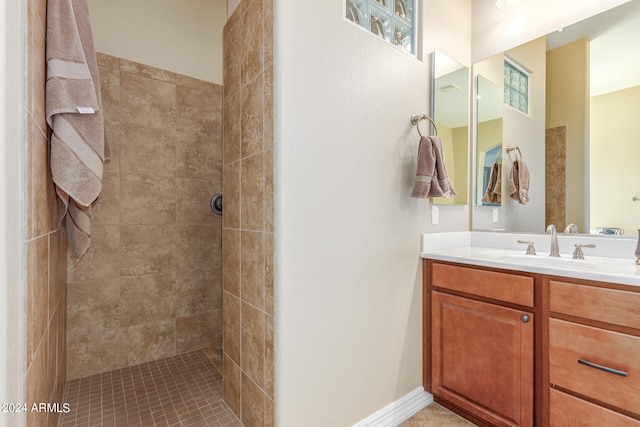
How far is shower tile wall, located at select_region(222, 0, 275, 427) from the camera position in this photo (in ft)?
4.12

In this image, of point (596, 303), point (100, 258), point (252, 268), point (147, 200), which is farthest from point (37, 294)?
point (596, 303)

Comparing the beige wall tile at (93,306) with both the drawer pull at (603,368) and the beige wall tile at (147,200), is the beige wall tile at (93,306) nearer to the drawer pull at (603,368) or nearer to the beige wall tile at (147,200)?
Answer: the beige wall tile at (147,200)

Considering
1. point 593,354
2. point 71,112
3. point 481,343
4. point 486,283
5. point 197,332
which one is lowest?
point 197,332

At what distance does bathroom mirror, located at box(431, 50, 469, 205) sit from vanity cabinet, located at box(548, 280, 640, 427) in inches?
34.2

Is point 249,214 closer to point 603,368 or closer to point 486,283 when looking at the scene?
point 486,283

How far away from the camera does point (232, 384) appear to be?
158 centimetres

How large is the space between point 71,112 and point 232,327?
1154mm

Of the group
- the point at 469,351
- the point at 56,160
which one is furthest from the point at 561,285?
the point at 56,160

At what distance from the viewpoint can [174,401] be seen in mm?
1711

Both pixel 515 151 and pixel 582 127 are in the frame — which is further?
pixel 515 151

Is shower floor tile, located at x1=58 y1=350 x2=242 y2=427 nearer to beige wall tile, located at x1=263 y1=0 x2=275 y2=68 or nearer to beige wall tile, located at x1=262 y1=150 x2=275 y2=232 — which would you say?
beige wall tile, located at x1=262 y1=150 x2=275 y2=232

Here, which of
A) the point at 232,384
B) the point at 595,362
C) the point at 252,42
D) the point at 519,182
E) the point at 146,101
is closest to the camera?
the point at 595,362

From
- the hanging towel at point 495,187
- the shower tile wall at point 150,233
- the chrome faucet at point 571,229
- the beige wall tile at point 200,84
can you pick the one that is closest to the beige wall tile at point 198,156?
the shower tile wall at point 150,233

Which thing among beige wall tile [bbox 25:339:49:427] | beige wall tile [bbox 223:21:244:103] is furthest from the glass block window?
beige wall tile [bbox 25:339:49:427]
